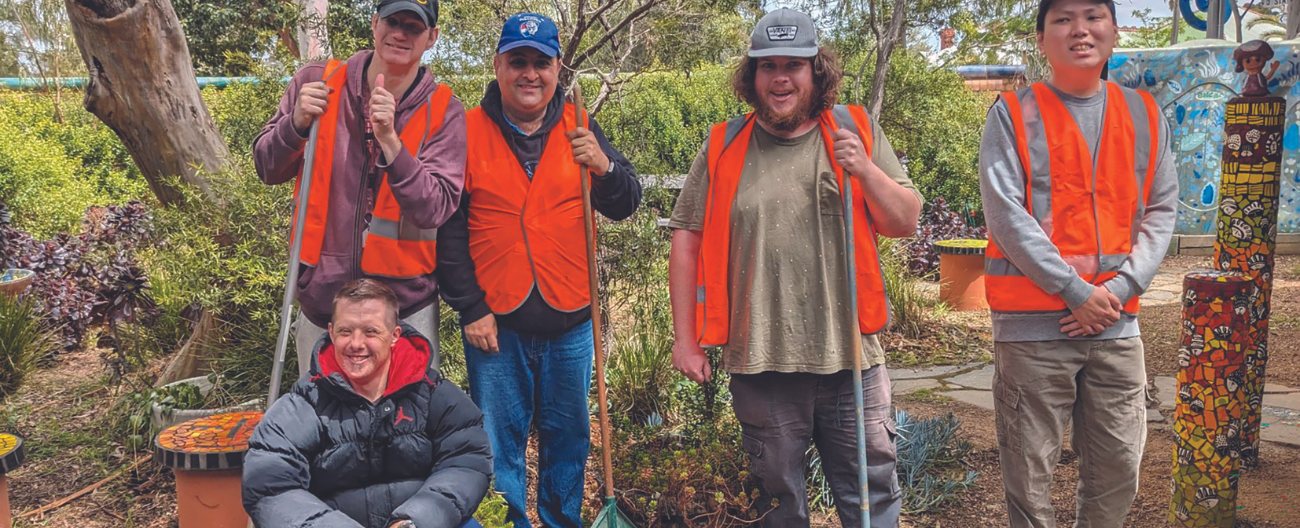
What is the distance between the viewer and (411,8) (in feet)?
9.61

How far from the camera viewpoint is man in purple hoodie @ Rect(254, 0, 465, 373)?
2.99 m

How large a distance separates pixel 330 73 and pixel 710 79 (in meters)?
9.07

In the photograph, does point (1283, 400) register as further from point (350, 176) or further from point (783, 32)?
point (350, 176)

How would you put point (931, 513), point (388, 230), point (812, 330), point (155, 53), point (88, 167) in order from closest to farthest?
point (812, 330), point (388, 230), point (931, 513), point (155, 53), point (88, 167)

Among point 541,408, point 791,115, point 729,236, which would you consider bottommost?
point 541,408

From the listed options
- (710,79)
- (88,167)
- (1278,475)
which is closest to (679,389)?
(1278,475)

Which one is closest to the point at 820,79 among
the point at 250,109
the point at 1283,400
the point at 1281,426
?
the point at 1281,426

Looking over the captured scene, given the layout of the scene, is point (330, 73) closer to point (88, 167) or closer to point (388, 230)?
point (388, 230)

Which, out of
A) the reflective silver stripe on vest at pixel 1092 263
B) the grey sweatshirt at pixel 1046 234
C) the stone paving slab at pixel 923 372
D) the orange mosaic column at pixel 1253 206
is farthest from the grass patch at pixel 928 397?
the reflective silver stripe on vest at pixel 1092 263

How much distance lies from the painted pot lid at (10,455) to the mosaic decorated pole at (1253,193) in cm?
444

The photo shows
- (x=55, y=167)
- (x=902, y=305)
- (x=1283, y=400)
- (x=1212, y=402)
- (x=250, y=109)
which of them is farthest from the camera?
(x=55, y=167)

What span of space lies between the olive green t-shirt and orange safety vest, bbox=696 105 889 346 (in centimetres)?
4

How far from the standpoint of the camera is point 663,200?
19.0 ft

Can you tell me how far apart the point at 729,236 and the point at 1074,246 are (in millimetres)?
998
